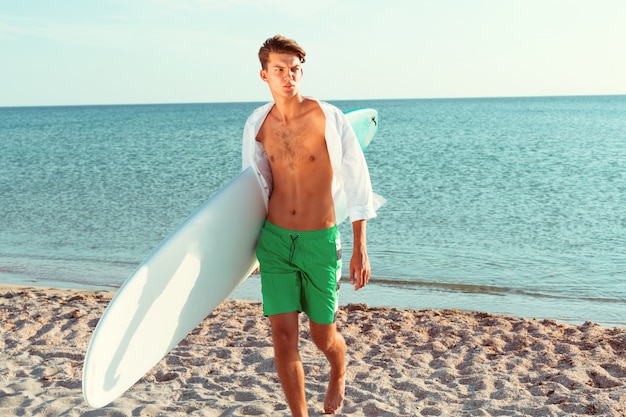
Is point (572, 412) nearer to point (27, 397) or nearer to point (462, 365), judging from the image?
point (462, 365)

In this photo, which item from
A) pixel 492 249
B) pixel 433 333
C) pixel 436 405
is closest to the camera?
pixel 436 405

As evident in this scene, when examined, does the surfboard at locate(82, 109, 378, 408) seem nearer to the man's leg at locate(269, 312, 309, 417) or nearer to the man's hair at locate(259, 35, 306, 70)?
the man's leg at locate(269, 312, 309, 417)

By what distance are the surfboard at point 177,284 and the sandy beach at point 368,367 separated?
0.44 m

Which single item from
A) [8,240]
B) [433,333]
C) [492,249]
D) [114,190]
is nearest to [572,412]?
[433,333]

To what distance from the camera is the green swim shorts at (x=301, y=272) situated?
3.05 meters

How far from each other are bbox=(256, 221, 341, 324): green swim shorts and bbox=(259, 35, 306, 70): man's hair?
0.76 m

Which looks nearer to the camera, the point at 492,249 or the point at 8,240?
the point at 492,249

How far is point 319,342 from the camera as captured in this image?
321cm

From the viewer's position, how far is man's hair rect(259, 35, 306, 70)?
116 inches

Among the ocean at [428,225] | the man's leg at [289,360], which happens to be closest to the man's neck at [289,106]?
the man's leg at [289,360]

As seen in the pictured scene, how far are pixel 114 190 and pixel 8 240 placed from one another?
20.4 feet

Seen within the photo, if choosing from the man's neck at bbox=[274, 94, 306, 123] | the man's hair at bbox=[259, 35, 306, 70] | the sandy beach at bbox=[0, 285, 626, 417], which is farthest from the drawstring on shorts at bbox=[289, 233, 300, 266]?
the sandy beach at bbox=[0, 285, 626, 417]

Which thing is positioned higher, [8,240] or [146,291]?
[146,291]

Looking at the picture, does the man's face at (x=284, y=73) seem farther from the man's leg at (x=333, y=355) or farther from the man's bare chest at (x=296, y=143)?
the man's leg at (x=333, y=355)
